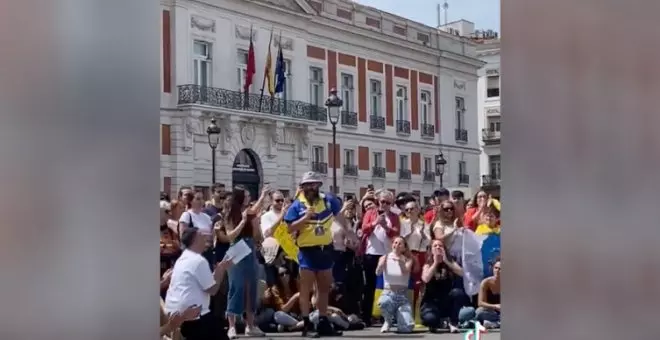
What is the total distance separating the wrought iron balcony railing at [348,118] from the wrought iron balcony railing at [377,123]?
2.41 ft

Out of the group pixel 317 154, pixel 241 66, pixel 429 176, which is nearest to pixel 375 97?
pixel 317 154

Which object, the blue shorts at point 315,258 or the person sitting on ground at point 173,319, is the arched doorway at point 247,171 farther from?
the person sitting on ground at point 173,319

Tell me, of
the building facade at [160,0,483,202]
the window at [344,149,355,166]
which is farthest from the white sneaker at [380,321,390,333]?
the window at [344,149,355,166]

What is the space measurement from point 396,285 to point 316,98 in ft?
64.2

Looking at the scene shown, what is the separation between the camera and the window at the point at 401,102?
1163 inches

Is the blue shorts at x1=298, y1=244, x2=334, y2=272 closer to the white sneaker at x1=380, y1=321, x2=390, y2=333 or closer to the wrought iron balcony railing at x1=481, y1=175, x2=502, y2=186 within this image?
the white sneaker at x1=380, y1=321, x2=390, y2=333

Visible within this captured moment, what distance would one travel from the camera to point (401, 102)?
2977 centimetres

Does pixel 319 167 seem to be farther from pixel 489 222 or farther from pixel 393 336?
pixel 393 336

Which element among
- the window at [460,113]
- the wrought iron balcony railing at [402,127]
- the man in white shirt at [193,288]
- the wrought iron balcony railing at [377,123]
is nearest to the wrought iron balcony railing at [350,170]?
the wrought iron balcony railing at [377,123]

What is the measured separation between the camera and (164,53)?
21234mm

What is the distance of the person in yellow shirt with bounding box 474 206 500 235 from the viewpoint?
7.37 m
